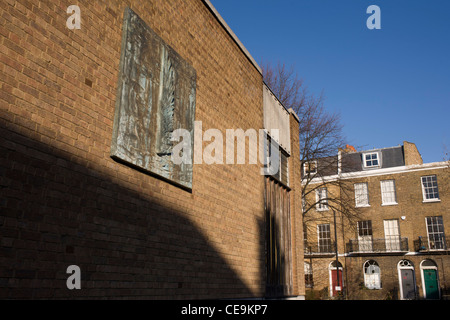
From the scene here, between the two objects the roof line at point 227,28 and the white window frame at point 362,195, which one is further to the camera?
the white window frame at point 362,195

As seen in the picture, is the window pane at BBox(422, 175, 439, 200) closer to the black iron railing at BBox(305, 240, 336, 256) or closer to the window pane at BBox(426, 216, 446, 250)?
the window pane at BBox(426, 216, 446, 250)

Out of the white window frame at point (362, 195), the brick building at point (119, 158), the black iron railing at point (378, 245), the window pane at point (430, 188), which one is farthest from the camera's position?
the white window frame at point (362, 195)

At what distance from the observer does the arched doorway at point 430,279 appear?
95.6ft

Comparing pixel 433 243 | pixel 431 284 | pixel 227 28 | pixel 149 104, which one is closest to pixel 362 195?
pixel 433 243

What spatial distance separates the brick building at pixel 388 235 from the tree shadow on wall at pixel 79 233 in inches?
927

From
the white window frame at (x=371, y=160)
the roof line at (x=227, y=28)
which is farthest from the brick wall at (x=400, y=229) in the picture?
the roof line at (x=227, y=28)

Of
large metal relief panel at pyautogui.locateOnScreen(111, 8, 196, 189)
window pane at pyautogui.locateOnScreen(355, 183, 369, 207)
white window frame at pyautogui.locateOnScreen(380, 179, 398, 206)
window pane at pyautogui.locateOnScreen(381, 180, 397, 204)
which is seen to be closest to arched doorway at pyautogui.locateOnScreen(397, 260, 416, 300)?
white window frame at pyautogui.locateOnScreen(380, 179, 398, 206)

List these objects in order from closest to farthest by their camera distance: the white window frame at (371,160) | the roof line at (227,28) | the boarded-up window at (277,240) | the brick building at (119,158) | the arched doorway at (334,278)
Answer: the brick building at (119,158) < the roof line at (227,28) < the boarded-up window at (277,240) < the arched doorway at (334,278) < the white window frame at (371,160)

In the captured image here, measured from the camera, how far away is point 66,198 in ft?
14.9

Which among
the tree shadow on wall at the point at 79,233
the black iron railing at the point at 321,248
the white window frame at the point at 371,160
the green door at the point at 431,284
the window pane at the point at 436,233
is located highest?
the white window frame at the point at 371,160

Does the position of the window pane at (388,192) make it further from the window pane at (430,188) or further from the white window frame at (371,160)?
the white window frame at (371,160)

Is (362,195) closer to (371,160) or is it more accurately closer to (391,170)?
(391,170)

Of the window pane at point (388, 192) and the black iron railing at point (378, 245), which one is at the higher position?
the window pane at point (388, 192)

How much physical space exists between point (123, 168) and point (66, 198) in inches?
42.6
